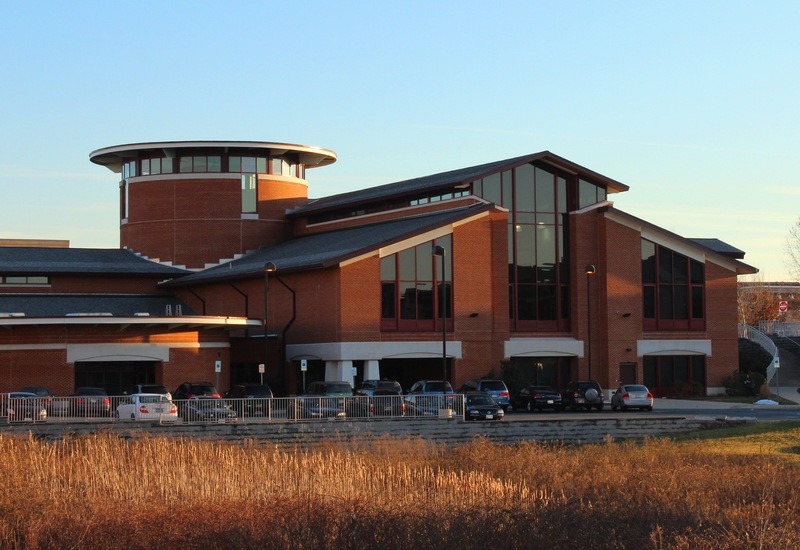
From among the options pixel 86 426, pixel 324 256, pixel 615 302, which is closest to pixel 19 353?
pixel 324 256

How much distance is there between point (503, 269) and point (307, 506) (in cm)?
4497

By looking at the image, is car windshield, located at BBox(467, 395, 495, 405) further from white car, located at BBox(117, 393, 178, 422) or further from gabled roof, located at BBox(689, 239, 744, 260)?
gabled roof, located at BBox(689, 239, 744, 260)

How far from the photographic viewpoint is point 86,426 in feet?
135

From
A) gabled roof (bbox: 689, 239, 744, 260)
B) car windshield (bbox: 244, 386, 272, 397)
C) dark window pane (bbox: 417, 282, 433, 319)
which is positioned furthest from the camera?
gabled roof (bbox: 689, 239, 744, 260)

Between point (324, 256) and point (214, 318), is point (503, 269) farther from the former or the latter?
point (214, 318)

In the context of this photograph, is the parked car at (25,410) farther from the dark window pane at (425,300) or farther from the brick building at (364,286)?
the dark window pane at (425,300)

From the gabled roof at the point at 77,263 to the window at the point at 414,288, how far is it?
18.9m

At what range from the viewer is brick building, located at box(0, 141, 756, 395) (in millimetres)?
62344

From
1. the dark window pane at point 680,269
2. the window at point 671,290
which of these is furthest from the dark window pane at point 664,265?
the dark window pane at point 680,269

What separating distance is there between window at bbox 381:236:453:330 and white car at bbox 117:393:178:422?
65.9ft

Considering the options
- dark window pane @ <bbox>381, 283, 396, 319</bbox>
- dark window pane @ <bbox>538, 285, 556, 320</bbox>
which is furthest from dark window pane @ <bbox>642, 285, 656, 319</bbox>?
dark window pane @ <bbox>381, 283, 396, 319</bbox>

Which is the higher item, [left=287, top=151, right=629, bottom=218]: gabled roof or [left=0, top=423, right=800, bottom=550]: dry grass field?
[left=287, top=151, right=629, bottom=218]: gabled roof

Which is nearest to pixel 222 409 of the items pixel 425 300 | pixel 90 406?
pixel 90 406

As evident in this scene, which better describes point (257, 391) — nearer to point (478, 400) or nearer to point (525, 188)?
point (478, 400)
